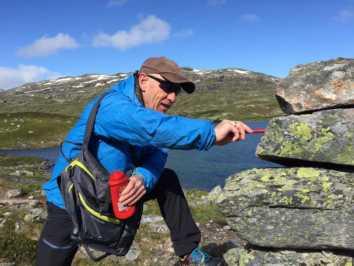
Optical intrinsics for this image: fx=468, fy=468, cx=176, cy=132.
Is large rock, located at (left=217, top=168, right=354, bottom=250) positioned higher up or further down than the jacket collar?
further down

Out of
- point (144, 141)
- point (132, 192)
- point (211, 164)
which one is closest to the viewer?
point (144, 141)

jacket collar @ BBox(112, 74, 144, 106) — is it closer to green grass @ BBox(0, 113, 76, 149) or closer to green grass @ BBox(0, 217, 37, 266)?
green grass @ BBox(0, 217, 37, 266)

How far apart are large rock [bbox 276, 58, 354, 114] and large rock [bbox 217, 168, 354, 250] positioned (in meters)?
1.49

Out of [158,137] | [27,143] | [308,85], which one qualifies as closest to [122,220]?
[158,137]

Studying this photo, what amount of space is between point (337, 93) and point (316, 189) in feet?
7.22

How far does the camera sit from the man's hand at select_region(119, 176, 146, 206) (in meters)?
6.97

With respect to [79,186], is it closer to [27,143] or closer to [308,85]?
[308,85]

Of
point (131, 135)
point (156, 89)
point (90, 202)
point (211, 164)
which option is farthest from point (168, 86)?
point (211, 164)

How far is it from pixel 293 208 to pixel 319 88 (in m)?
2.74

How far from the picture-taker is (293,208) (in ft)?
31.8

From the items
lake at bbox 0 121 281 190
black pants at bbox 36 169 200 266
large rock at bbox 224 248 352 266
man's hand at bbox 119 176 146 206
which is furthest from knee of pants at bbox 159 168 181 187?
lake at bbox 0 121 281 190

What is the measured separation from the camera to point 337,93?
10156 mm

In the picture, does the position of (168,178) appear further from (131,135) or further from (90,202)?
(131,135)

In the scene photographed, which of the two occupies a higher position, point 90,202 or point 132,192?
point 132,192
